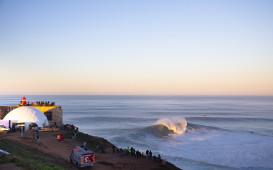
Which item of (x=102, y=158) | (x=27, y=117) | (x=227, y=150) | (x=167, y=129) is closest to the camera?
(x=102, y=158)

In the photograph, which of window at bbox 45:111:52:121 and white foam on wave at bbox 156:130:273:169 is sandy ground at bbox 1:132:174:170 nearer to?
white foam on wave at bbox 156:130:273:169

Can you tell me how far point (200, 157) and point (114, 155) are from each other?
10.8 m

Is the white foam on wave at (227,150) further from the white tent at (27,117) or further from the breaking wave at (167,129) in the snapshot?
the white tent at (27,117)

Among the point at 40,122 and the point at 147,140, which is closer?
the point at 40,122

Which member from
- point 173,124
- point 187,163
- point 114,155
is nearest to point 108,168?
point 114,155

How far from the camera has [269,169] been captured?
23.9 metres

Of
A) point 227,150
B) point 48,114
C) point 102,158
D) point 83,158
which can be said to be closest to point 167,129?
point 227,150

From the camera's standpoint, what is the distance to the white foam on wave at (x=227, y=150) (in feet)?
86.1

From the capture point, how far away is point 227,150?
1231 inches

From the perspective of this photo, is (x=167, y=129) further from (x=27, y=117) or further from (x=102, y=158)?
(x=102, y=158)

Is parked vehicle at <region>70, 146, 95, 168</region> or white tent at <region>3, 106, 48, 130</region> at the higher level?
white tent at <region>3, 106, 48, 130</region>

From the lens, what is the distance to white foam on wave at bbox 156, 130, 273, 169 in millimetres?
26234

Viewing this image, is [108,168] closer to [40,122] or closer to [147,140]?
[40,122]

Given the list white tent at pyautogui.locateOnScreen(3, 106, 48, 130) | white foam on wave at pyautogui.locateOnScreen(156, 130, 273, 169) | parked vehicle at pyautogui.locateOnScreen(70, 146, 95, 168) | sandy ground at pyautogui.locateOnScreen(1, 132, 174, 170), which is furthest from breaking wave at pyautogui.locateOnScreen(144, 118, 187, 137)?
parked vehicle at pyautogui.locateOnScreen(70, 146, 95, 168)
